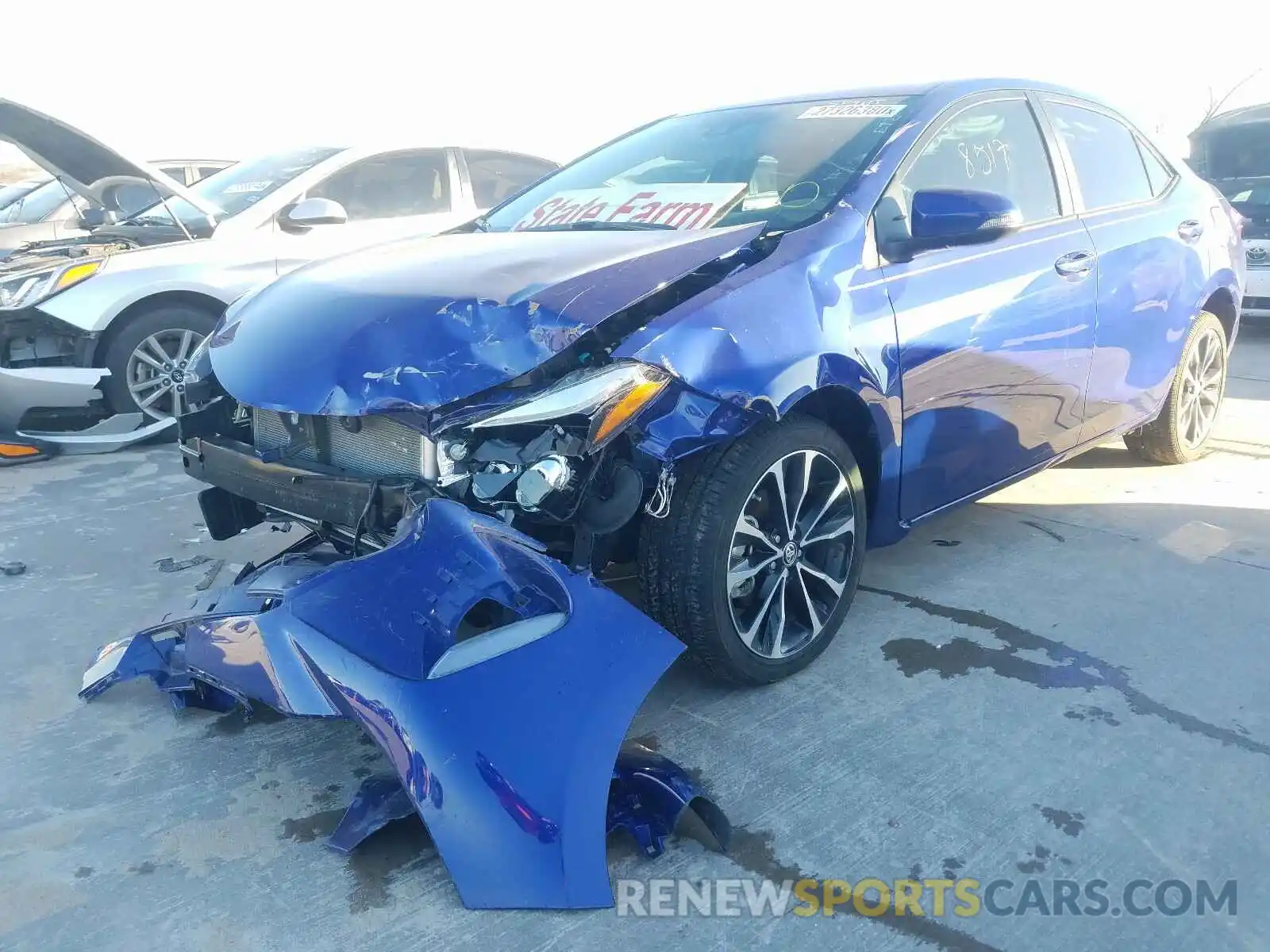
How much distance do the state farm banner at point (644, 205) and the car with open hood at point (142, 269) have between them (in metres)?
1.75

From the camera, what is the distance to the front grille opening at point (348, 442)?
2.43 m

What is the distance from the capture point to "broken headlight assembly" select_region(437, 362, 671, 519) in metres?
2.25

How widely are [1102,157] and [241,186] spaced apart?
15.3 feet

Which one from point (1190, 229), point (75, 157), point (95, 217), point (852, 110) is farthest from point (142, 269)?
point (1190, 229)

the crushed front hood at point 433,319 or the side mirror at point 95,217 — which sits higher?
the side mirror at point 95,217

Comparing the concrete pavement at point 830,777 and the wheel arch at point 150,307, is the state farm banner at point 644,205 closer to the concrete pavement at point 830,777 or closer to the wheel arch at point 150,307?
the concrete pavement at point 830,777

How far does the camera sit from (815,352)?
8.57 ft

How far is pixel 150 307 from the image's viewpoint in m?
5.28

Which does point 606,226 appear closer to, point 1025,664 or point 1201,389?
point 1025,664

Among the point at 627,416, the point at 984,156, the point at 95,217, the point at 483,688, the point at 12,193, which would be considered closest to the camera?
the point at 483,688

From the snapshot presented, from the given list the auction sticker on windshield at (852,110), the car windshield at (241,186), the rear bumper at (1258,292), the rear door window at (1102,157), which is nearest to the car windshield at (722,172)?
the auction sticker on windshield at (852,110)

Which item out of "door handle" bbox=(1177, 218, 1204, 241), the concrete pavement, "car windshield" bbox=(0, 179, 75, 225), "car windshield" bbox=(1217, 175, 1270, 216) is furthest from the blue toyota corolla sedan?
"car windshield" bbox=(1217, 175, 1270, 216)

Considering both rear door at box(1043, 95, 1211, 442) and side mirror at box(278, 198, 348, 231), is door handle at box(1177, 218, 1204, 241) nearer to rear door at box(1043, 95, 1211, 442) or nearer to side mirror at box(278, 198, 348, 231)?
rear door at box(1043, 95, 1211, 442)

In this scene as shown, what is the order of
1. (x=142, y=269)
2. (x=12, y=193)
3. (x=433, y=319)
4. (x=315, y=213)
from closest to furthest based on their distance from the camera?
(x=433, y=319) → (x=315, y=213) → (x=142, y=269) → (x=12, y=193)
